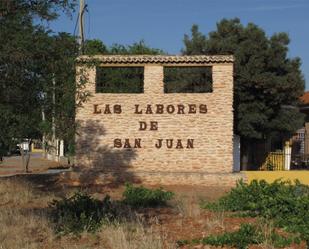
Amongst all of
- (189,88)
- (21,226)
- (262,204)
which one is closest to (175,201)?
(262,204)

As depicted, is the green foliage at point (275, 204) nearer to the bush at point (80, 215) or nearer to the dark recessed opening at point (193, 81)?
the bush at point (80, 215)

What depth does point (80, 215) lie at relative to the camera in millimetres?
11852

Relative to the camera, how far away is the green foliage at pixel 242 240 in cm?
941

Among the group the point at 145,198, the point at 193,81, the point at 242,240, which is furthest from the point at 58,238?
the point at 193,81

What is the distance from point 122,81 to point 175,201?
14.4 metres

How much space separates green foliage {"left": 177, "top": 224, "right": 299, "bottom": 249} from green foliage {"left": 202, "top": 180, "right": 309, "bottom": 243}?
50cm

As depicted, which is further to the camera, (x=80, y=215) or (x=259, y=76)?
(x=259, y=76)

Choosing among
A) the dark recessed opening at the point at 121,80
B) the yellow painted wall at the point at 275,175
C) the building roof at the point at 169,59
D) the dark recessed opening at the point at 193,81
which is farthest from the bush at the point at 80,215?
the dark recessed opening at the point at 193,81

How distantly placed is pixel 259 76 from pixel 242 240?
24.5 meters

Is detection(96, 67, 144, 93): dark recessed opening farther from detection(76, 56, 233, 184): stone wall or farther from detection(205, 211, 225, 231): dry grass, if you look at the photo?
detection(205, 211, 225, 231): dry grass

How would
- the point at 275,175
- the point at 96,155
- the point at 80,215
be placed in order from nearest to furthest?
the point at 80,215 < the point at 96,155 < the point at 275,175

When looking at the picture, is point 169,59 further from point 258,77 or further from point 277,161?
point 277,161

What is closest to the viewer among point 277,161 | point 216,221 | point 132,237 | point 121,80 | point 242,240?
point 242,240

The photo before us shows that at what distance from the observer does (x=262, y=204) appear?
12930mm
